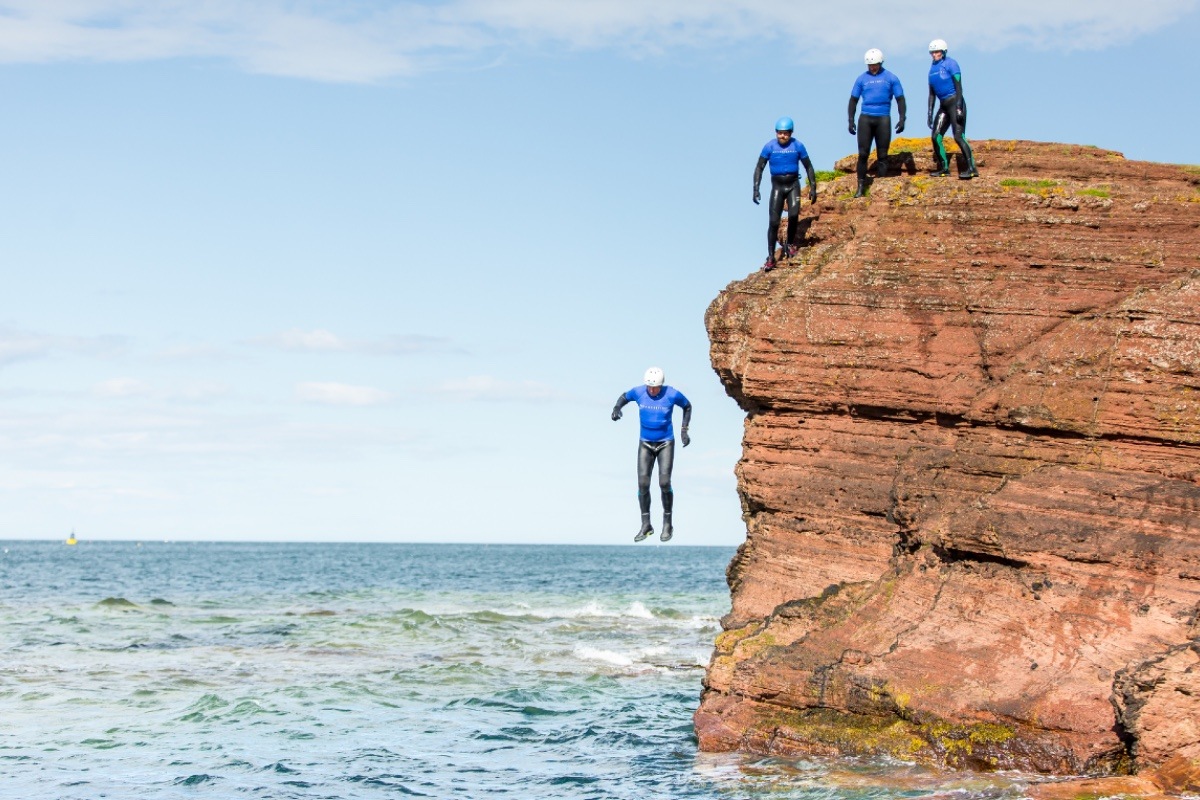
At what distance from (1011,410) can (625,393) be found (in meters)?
6.53

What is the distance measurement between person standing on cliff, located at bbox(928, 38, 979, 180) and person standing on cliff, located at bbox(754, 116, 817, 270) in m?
1.64

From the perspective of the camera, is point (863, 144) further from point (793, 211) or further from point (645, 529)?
point (645, 529)

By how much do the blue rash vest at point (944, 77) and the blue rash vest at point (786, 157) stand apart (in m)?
2.00

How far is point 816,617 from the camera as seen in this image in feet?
50.1

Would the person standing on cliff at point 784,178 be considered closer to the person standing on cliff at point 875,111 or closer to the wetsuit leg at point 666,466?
the person standing on cliff at point 875,111

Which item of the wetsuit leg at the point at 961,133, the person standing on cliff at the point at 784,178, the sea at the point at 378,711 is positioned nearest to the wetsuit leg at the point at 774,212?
the person standing on cliff at the point at 784,178

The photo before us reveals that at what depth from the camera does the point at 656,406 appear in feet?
66.0

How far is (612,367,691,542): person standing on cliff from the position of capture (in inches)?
790

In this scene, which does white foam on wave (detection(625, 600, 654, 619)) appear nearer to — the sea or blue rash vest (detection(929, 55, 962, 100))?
the sea

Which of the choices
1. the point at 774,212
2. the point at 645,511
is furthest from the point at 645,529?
the point at 774,212

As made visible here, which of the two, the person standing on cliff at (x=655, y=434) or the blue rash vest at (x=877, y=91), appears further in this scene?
the person standing on cliff at (x=655, y=434)

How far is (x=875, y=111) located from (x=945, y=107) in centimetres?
90

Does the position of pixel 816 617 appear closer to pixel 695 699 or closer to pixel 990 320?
pixel 990 320

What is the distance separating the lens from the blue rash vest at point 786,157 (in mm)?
18562
